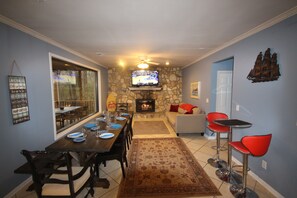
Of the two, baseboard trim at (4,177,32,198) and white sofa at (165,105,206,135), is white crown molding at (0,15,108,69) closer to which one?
baseboard trim at (4,177,32,198)

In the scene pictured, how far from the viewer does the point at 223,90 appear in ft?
13.4

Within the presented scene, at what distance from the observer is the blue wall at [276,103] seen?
71.4 inches

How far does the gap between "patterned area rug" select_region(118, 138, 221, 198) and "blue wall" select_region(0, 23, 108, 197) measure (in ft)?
5.28

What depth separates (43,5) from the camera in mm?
1637

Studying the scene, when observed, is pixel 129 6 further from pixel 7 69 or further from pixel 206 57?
pixel 206 57

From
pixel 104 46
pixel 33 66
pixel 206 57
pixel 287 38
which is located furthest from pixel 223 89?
pixel 33 66

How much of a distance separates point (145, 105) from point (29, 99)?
5.02m

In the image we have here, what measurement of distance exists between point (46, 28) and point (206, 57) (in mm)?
3971

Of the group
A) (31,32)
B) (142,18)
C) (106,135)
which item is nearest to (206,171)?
(106,135)

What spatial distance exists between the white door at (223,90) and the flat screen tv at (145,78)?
123 inches

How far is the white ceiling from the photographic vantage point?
1622 mm

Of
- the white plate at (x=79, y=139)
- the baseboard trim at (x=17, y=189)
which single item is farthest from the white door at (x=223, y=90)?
the baseboard trim at (x=17, y=189)

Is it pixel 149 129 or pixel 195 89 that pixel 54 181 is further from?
pixel 195 89

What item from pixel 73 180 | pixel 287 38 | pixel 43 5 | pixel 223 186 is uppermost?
pixel 43 5
